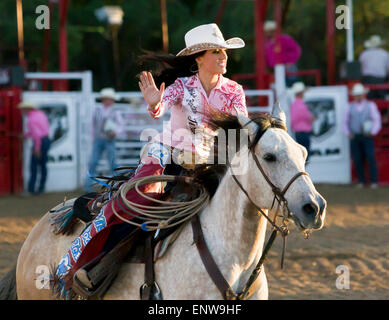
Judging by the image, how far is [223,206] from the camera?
3.76 meters

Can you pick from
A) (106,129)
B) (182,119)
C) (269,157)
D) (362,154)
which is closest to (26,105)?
(106,129)

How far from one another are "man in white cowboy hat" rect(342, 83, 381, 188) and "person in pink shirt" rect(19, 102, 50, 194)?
4907mm

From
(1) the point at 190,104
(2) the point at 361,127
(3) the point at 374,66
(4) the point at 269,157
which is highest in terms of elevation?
(3) the point at 374,66

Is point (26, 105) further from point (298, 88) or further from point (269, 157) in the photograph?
point (269, 157)

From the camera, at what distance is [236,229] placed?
12.1 feet

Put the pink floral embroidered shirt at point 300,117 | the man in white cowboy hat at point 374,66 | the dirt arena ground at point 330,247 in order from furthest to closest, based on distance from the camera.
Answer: the man in white cowboy hat at point 374,66 < the pink floral embroidered shirt at point 300,117 < the dirt arena ground at point 330,247

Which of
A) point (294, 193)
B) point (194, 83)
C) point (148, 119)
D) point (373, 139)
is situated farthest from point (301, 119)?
point (294, 193)

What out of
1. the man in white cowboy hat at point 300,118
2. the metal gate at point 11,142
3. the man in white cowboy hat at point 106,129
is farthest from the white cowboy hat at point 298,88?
the metal gate at point 11,142

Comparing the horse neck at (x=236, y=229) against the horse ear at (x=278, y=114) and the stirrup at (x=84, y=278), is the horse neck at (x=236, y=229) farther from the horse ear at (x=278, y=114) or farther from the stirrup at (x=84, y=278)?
the stirrup at (x=84, y=278)

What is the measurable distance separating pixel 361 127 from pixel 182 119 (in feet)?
28.7

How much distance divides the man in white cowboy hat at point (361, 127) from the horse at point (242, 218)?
29.5ft

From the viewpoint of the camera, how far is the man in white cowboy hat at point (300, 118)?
1203 centimetres

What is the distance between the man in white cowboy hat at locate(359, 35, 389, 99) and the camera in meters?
13.4
